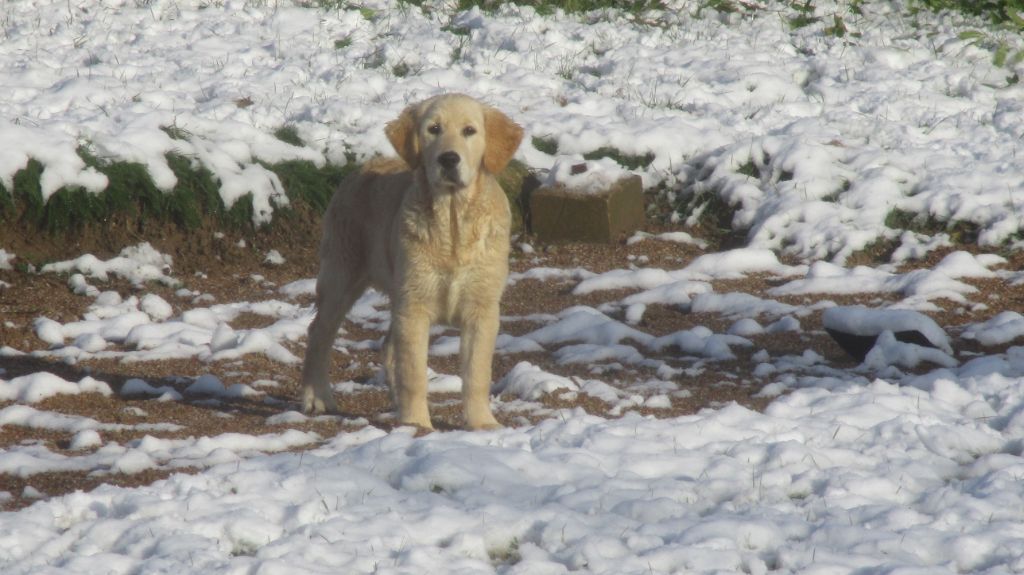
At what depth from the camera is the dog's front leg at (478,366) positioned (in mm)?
5508

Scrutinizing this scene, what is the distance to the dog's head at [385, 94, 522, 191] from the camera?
213 inches

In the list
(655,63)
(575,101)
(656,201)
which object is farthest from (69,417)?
(655,63)

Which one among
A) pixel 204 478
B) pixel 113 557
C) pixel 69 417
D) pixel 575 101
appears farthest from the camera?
pixel 575 101

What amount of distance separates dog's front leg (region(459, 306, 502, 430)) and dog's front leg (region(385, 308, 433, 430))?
0.59 feet

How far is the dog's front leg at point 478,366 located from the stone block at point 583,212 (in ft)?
13.0

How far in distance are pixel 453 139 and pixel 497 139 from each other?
11.0 inches

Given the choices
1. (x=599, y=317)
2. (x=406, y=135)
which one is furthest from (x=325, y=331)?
(x=599, y=317)

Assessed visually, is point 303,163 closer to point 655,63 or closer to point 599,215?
point 599,215

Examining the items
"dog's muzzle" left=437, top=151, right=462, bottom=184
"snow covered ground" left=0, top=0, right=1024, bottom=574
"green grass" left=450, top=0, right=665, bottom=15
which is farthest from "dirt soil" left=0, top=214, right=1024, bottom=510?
"green grass" left=450, top=0, right=665, bottom=15

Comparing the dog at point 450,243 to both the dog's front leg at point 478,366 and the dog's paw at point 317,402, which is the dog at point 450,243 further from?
the dog's paw at point 317,402

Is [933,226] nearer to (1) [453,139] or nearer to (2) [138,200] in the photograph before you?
(1) [453,139]

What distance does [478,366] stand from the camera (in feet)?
18.2

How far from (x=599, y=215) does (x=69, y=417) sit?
15.7 feet

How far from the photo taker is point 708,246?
9.49 meters
